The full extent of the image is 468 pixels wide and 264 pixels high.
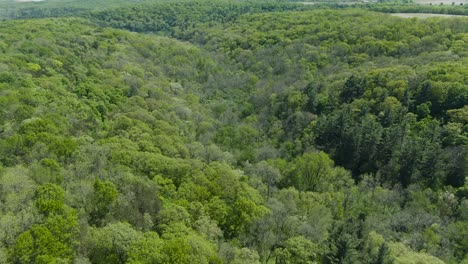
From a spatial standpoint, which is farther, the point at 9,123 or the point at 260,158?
the point at 260,158

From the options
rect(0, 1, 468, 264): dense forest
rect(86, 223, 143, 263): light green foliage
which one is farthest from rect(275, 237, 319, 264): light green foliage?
rect(86, 223, 143, 263): light green foliage

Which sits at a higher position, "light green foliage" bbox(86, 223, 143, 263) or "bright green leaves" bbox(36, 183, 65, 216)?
"bright green leaves" bbox(36, 183, 65, 216)

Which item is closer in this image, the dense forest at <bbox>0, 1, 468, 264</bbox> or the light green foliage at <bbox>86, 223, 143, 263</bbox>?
the light green foliage at <bbox>86, 223, 143, 263</bbox>

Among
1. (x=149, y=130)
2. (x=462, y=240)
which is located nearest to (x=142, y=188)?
(x=149, y=130)

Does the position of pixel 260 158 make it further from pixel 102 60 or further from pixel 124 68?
pixel 102 60

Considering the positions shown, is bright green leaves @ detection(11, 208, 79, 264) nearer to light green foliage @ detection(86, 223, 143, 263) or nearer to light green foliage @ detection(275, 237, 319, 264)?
light green foliage @ detection(86, 223, 143, 263)

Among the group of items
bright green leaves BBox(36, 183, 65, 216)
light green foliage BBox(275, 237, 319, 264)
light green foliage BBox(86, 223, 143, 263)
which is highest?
bright green leaves BBox(36, 183, 65, 216)

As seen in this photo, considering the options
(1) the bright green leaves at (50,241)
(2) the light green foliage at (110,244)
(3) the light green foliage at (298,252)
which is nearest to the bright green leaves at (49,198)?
(1) the bright green leaves at (50,241)

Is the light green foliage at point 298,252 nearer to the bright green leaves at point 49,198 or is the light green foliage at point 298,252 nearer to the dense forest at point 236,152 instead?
the dense forest at point 236,152
